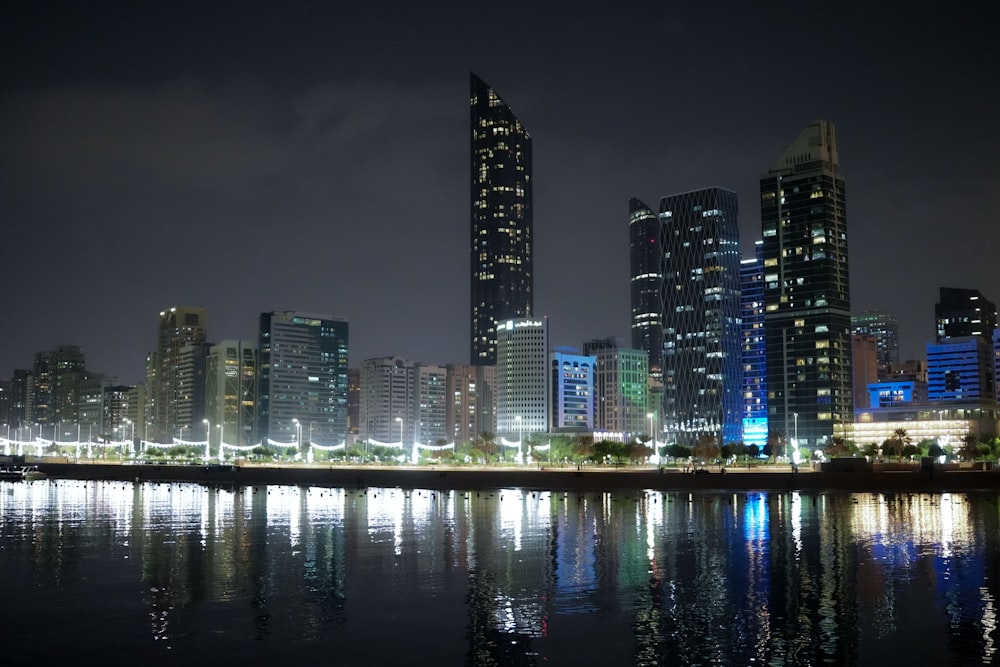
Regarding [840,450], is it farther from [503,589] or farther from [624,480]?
[503,589]

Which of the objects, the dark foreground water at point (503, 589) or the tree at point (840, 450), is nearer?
the dark foreground water at point (503, 589)

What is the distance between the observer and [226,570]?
3656cm

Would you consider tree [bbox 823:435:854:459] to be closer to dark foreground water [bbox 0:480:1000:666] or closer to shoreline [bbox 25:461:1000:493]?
shoreline [bbox 25:461:1000:493]

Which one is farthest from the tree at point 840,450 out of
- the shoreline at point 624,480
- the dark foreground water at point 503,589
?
the dark foreground water at point 503,589

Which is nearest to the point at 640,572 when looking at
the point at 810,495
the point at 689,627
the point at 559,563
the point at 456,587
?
the point at 559,563

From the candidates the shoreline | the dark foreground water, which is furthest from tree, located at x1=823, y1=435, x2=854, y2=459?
the dark foreground water

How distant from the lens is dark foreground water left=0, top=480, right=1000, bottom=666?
2333 cm

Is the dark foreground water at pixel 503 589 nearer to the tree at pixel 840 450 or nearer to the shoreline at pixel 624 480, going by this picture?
the shoreline at pixel 624 480

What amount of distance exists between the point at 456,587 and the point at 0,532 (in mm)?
31418

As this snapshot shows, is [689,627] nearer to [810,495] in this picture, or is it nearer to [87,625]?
[87,625]

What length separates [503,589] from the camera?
1259 inches

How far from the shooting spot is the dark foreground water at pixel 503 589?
23.3 metres

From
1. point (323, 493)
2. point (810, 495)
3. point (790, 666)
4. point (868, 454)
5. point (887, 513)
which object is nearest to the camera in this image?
point (790, 666)

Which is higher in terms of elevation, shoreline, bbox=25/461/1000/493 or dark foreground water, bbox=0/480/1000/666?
dark foreground water, bbox=0/480/1000/666
